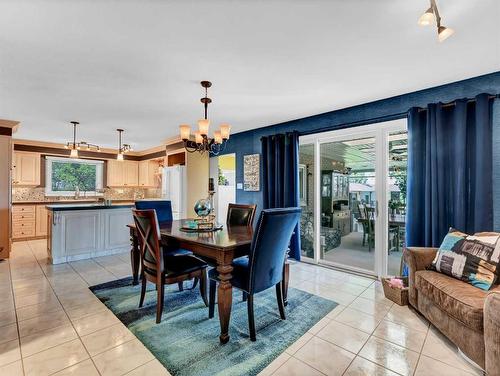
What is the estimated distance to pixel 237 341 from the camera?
78.6 inches

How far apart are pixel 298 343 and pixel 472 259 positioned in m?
1.56

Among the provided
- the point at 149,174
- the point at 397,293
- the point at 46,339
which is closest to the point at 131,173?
the point at 149,174

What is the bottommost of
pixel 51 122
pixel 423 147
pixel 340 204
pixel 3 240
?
pixel 3 240

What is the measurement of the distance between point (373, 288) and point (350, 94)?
2376mm

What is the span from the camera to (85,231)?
14.1ft

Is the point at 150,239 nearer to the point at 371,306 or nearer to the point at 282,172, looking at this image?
the point at 371,306

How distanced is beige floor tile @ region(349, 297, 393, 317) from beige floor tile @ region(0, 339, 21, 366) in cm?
280

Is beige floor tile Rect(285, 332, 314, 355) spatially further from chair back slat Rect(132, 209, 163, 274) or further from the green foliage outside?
the green foliage outside

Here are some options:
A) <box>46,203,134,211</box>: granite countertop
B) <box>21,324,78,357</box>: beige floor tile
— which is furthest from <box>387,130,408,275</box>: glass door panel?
<box>46,203,134,211</box>: granite countertop

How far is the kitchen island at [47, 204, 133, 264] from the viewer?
406 cm

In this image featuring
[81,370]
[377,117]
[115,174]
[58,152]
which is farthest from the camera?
[115,174]

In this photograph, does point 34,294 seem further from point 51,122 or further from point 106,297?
point 51,122

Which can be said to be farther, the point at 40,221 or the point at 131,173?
the point at 131,173

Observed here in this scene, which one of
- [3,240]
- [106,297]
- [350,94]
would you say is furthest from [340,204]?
[3,240]
